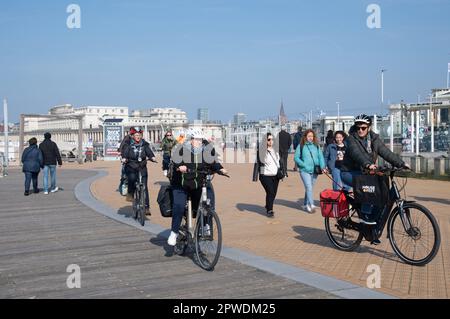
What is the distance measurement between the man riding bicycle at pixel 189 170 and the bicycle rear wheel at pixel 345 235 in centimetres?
173

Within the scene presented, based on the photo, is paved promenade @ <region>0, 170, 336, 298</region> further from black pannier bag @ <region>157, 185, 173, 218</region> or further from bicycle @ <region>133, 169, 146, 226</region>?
black pannier bag @ <region>157, 185, 173, 218</region>

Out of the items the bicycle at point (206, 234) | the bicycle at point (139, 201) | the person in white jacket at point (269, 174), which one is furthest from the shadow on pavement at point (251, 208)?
the bicycle at point (206, 234)

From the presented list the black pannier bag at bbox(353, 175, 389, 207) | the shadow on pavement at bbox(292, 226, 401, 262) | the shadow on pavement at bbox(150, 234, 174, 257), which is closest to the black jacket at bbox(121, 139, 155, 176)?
the shadow on pavement at bbox(150, 234, 174, 257)

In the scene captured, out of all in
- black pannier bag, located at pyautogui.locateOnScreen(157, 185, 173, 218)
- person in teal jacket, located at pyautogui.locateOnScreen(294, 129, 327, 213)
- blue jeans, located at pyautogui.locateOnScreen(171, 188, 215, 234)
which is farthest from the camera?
person in teal jacket, located at pyautogui.locateOnScreen(294, 129, 327, 213)

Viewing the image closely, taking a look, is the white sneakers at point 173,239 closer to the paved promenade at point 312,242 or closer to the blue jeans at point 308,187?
the paved promenade at point 312,242

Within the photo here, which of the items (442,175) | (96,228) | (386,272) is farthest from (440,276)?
(442,175)

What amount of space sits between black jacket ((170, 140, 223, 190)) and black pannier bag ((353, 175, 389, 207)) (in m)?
1.74

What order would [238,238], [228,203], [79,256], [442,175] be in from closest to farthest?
[79,256] < [238,238] < [228,203] < [442,175]

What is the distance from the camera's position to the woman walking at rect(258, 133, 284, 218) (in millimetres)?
10422

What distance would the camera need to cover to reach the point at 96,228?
9406mm

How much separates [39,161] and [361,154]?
10822mm

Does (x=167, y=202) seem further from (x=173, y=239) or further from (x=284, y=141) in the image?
(x=284, y=141)
